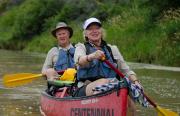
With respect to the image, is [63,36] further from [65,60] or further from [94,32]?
[94,32]

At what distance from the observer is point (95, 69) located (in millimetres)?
7078

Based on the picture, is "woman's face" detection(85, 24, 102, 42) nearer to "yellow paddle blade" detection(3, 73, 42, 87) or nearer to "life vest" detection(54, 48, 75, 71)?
"life vest" detection(54, 48, 75, 71)

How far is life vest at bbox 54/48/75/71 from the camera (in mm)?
9234

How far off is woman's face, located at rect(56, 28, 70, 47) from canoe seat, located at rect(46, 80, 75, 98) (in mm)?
726

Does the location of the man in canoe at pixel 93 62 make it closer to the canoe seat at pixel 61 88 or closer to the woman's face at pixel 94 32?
the woman's face at pixel 94 32

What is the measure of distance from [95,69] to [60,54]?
2250 millimetres

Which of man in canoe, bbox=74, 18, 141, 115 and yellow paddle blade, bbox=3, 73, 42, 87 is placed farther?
yellow paddle blade, bbox=3, 73, 42, 87

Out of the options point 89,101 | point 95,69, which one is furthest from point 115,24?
point 89,101

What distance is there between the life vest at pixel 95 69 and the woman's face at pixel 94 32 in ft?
0.47

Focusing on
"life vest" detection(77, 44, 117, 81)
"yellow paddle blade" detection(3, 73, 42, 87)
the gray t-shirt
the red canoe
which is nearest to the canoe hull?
the red canoe

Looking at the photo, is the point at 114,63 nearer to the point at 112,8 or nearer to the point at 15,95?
the point at 15,95

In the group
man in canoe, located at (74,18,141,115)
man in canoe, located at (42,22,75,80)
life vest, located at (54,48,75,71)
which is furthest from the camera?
life vest, located at (54,48,75,71)

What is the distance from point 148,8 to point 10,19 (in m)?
19.1

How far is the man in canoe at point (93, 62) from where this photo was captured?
691 centimetres
